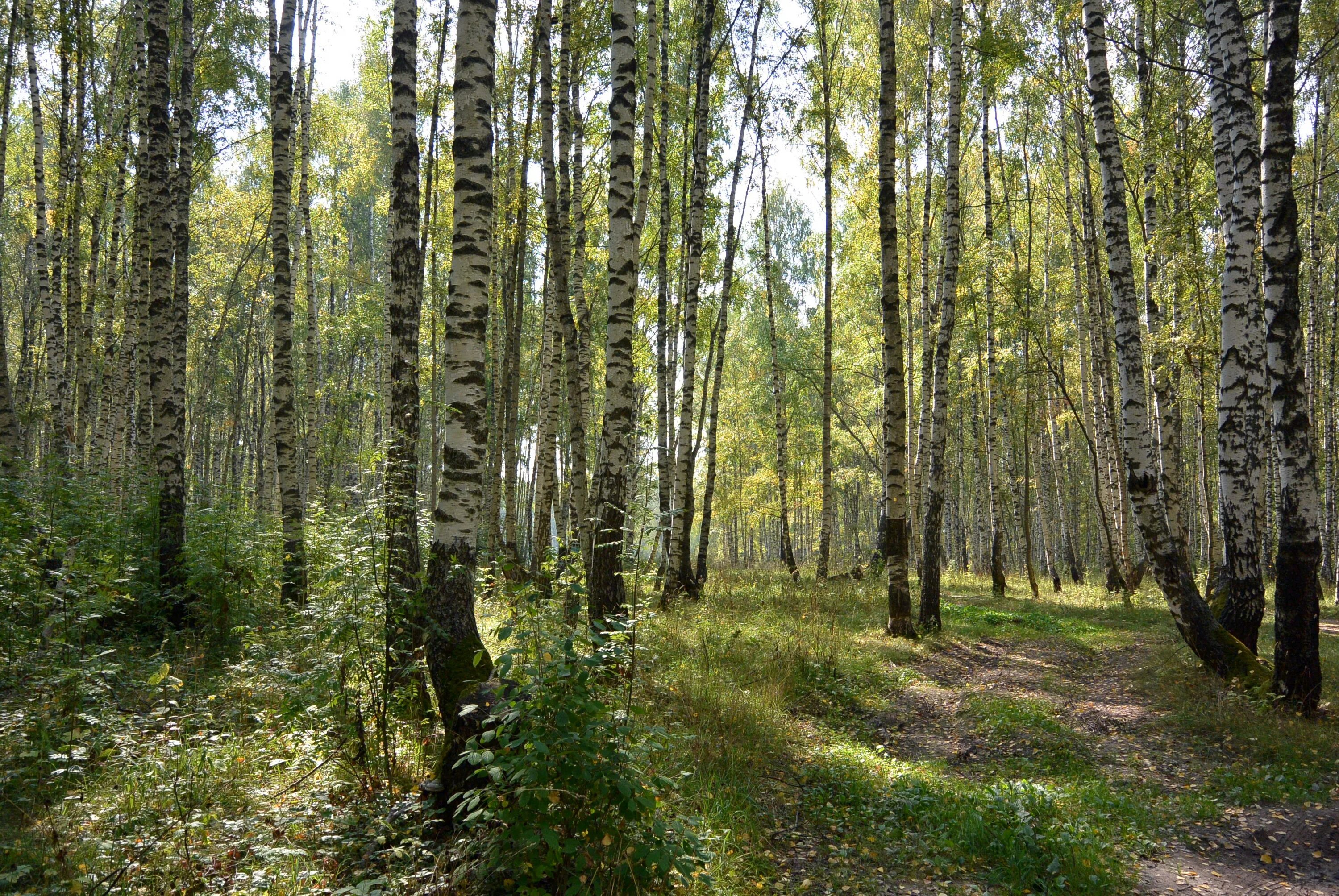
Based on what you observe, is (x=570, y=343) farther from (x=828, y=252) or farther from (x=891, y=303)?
(x=828, y=252)

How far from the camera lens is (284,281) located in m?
9.20

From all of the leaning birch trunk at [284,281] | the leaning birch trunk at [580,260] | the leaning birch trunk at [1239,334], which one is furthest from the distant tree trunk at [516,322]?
the leaning birch trunk at [1239,334]

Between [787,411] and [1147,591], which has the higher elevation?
[787,411]

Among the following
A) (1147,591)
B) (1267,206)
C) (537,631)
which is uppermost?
(1267,206)

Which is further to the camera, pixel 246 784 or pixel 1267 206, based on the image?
pixel 1267 206

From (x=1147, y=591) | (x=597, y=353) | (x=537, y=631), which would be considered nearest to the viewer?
(x=537, y=631)

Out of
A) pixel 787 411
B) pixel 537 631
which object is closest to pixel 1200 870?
pixel 537 631

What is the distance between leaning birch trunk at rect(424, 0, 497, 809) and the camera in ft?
15.7

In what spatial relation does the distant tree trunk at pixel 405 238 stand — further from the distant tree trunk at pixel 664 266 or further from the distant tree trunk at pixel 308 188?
the distant tree trunk at pixel 308 188

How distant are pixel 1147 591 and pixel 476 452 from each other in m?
18.7

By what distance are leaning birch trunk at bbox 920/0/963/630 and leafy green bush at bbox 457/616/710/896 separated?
331 inches

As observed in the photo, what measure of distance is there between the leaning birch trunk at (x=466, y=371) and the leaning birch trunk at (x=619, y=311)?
1.76 metres

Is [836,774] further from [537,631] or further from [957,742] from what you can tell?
[537,631]

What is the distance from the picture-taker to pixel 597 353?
25688mm
